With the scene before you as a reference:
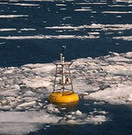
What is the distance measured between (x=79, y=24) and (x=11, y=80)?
36673mm

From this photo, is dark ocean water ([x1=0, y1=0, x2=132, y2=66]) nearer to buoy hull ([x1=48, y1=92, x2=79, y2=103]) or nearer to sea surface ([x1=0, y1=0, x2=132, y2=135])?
sea surface ([x1=0, y1=0, x2=132, y2=135])

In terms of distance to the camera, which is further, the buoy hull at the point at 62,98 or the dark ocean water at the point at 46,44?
the dark ocean water at the point at 46,44

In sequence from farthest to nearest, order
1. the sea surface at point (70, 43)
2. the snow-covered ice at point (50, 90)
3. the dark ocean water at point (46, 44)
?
1. the dark ocean water at point (46, 44)
2. the snow-covered ice at point (50, 90)
3. the sea surface at point (70, 43)

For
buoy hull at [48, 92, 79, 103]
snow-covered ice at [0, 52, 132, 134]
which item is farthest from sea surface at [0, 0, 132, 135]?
snow-covered ice at [0, 52, 132, 134]

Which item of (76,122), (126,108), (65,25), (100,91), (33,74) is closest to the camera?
(76,122)

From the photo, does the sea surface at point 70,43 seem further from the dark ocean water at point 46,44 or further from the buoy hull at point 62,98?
the buoy hull at point 62,98

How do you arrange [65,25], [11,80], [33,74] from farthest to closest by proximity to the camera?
[65,25]
[33,74]
[11,80]

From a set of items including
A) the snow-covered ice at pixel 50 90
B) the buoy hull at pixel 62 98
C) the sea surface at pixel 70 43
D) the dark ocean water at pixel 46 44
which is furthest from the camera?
the dark ocean water at pixel 46 44

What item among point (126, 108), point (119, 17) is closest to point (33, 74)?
point (126, 108)

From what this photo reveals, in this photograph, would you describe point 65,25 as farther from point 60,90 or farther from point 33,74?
point 60,90

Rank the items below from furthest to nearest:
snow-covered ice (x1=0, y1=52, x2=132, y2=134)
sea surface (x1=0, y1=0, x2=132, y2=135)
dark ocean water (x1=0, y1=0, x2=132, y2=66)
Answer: dark ocean water (x1=0, y1=0, x2=132, y2=66)
snow-covered ice (x1=0, y1=52, x2=132, y2=134)
sea surface (x1=0, y1=0, x2=132, y2=135)

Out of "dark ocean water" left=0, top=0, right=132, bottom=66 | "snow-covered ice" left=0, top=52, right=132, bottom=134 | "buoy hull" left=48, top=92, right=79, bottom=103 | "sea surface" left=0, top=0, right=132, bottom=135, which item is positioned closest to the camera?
"sea surface" left=0, top=0, right=132, bottom=135

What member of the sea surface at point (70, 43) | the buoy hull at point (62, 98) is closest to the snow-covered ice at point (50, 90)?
the buoy hull at point (62, 98)

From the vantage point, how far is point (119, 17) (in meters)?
74.5
